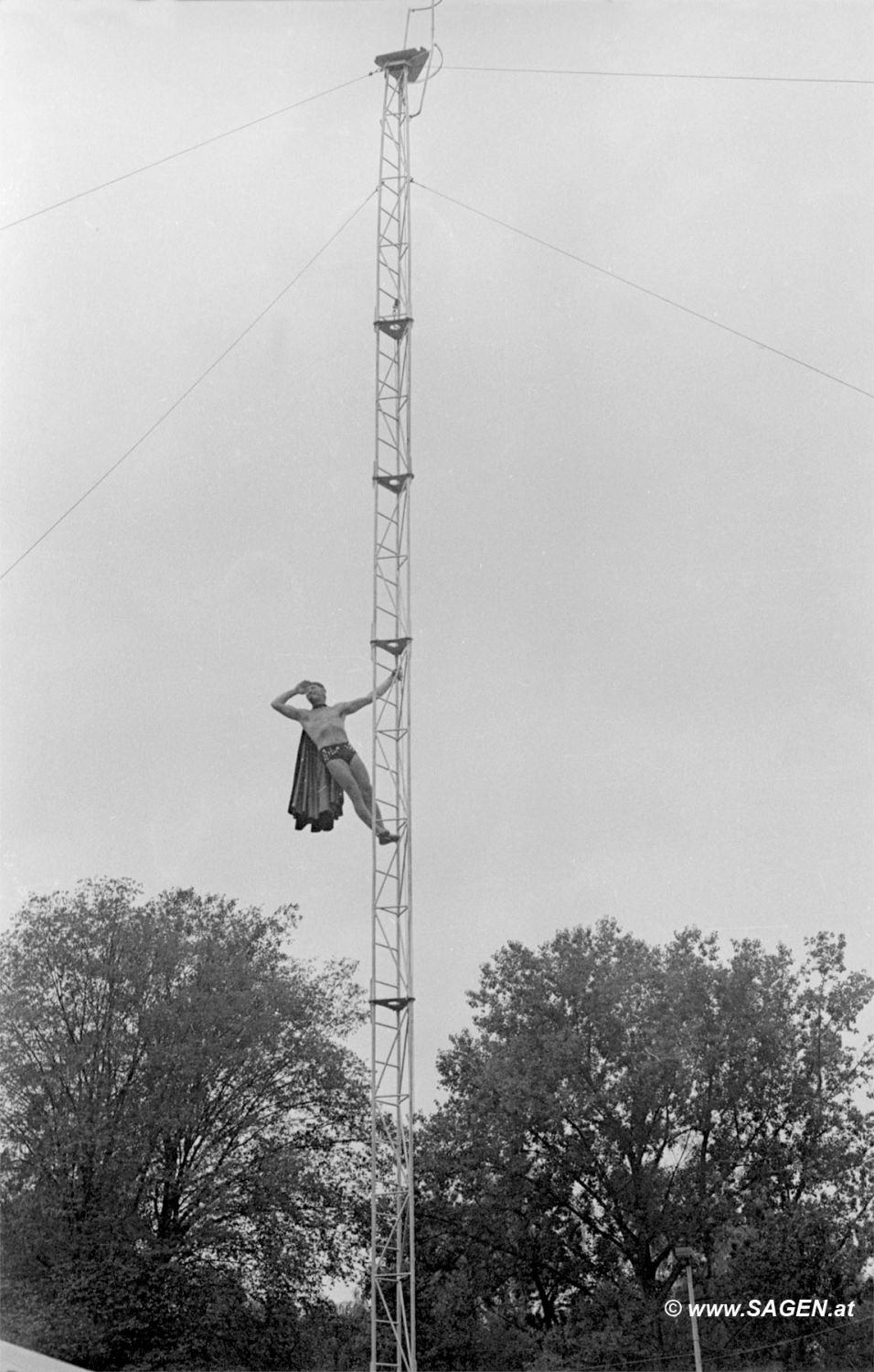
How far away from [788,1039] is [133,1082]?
32.5 feet

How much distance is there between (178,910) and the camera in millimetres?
22375

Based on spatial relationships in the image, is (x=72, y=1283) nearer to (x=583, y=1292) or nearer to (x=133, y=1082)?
(x=133, y=1082)

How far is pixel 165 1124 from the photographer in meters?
20.8

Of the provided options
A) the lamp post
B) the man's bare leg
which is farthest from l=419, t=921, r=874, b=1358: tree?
the man's bare leg

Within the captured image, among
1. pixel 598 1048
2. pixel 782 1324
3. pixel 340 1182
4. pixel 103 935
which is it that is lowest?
pixel 782 1324

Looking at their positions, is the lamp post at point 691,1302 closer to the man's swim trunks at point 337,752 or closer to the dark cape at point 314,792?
the dark cape at point 314,792

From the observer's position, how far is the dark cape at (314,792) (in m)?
14.0

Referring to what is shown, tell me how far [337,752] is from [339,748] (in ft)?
0.13

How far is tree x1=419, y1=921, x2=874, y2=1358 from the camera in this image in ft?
68.2

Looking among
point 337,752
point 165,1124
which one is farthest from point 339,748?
point 165,1124

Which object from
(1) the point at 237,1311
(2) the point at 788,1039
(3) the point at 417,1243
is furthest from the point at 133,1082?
(2) the point at 788,1039

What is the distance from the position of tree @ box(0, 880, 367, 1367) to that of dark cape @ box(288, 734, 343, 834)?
8.44 m

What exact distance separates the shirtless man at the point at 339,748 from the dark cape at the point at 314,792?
13 cm

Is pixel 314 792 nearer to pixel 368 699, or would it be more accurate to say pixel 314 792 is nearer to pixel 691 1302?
pixel 368 699
